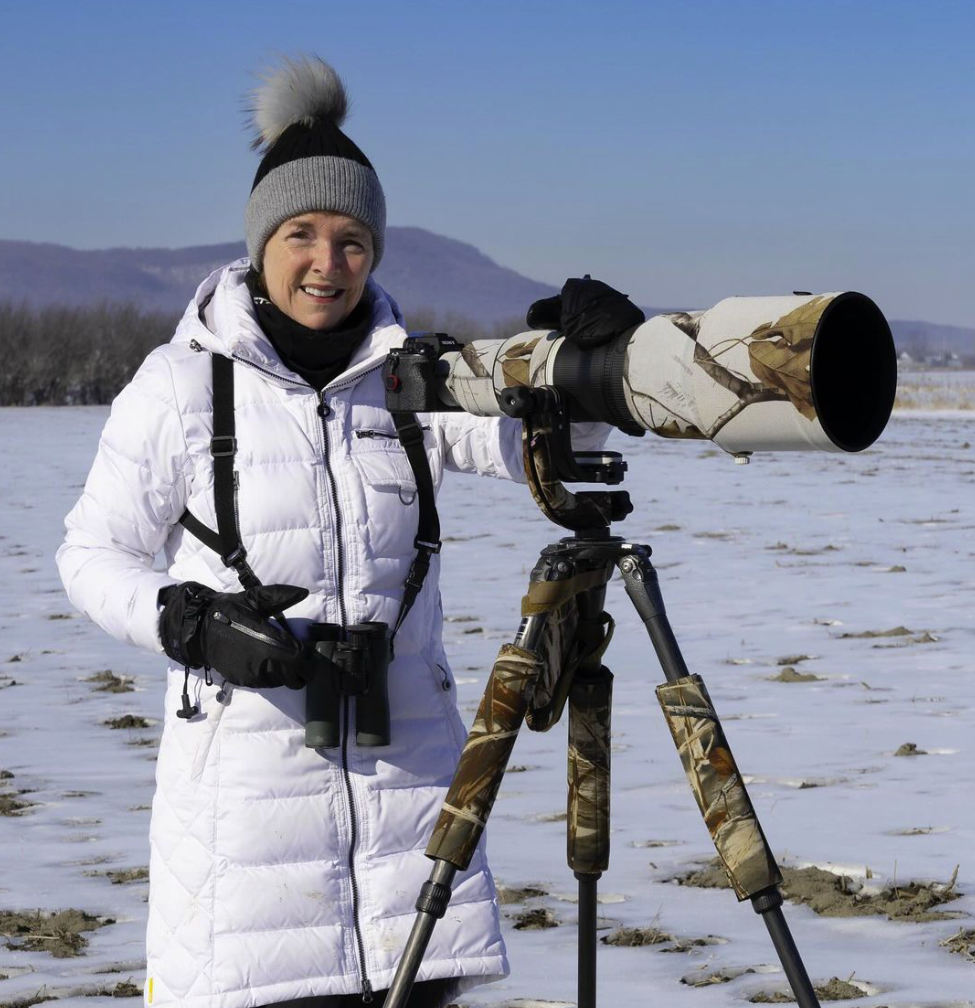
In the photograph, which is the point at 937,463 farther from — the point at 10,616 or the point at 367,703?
the point at 367,703

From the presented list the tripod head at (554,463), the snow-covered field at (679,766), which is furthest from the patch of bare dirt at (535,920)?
the tripod head at (554,463)

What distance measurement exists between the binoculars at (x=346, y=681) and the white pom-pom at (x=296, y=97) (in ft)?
3.10

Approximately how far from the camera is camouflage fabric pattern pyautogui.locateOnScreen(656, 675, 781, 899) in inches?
84.0

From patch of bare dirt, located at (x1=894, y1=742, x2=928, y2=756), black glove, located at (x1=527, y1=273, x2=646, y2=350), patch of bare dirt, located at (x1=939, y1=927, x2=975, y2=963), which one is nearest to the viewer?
black glove, located at (x1=527, y1=273, x2=646, y2=350)

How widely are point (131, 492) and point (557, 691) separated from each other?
76 centimetres

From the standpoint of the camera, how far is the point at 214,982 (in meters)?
2.47

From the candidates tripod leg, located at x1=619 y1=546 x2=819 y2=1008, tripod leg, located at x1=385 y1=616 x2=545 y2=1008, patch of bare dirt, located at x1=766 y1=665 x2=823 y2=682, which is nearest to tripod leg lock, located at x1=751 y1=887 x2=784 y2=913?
tripod leg, located at x1=619 y1=546 x2=819 y2=1008

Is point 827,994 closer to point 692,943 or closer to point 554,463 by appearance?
point 692,943

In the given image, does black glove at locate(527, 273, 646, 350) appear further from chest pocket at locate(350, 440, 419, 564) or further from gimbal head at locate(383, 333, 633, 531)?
chest pocket at locate(350, 440, 419, 564)

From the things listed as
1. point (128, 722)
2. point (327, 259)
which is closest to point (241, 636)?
point (327, 259)

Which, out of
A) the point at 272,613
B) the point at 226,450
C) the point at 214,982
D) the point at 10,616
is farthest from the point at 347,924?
the point at 10,616

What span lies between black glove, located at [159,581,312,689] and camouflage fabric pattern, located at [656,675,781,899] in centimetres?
55

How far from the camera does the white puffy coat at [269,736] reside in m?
2.49

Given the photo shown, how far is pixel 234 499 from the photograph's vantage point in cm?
249
